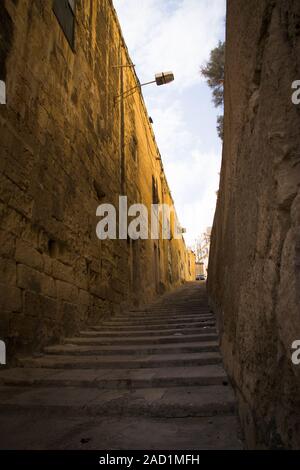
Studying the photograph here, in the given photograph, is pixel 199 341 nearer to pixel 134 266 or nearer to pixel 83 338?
pixel 83 338

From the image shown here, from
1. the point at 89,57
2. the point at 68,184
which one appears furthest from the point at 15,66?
the point at 89,57

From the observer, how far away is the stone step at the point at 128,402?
6.42 ft

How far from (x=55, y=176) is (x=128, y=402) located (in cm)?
297

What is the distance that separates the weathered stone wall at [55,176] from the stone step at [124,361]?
28 centimetres

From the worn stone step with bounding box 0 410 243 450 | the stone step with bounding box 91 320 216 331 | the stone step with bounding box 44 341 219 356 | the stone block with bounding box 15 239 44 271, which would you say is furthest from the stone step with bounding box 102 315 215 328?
the worn stone step with bounding box 0 410 243 450

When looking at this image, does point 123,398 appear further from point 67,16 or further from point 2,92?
point 67,16

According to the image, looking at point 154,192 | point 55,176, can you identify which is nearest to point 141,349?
point 55,176

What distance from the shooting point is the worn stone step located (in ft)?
5.15

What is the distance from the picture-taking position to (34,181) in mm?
3609

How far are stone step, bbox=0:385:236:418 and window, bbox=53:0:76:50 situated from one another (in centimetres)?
491

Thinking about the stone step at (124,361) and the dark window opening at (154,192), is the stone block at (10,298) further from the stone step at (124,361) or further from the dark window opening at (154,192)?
the dark window opening at (154,192)

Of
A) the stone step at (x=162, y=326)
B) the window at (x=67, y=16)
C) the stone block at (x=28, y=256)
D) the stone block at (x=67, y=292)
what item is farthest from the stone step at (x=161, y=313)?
the window at (x=67, y=16)

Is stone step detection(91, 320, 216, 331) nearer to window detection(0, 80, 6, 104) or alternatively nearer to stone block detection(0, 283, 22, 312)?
stone block detection(0, 283, 22, 312)

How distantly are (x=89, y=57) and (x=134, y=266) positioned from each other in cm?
491
